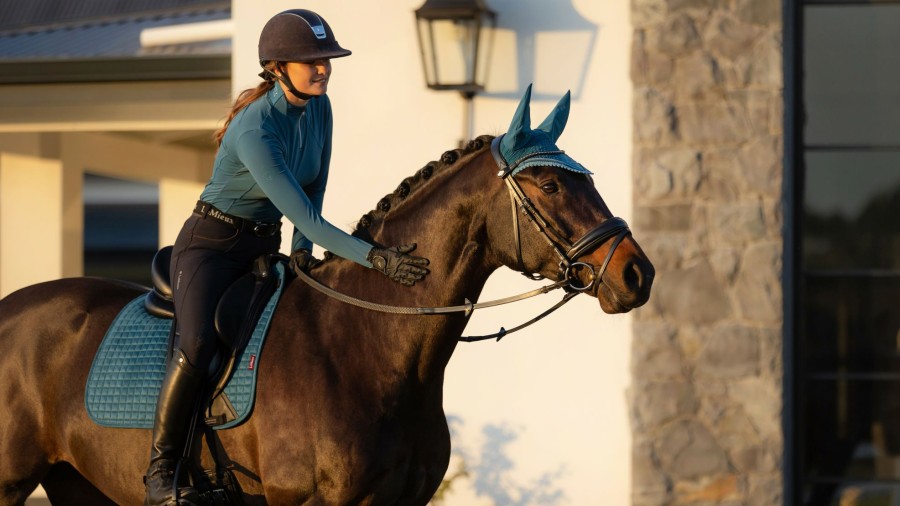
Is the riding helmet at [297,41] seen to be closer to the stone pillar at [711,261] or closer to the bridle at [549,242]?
the bridle at [549,242]

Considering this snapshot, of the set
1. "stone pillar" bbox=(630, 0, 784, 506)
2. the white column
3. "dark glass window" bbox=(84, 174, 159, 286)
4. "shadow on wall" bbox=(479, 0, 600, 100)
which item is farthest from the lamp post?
"dark glass window" bbox=(84, 174, 159, 286)

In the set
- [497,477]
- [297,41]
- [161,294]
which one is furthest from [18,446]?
[497,477]

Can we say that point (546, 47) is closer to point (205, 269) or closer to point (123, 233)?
point (205, 269)

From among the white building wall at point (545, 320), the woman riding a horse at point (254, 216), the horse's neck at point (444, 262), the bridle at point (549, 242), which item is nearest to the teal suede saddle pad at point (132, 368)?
the woman riding a horse at point (254, 216)

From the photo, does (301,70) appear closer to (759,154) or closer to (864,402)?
(759,154)

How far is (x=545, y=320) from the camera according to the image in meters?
6.63

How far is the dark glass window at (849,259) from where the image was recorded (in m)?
6.79

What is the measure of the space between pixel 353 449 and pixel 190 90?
172 inches

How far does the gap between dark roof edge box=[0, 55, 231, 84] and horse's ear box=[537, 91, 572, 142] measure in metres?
3.87

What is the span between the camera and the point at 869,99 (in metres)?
6.87

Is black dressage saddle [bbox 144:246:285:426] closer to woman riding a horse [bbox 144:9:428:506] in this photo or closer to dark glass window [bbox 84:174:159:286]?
woman riding a horse [bbox 144:9:428:506]

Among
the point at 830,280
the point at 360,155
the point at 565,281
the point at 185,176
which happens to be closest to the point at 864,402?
the point at 830,280

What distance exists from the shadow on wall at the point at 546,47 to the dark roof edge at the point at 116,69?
172 cm

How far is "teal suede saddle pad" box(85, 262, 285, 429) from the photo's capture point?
12.7 ft
